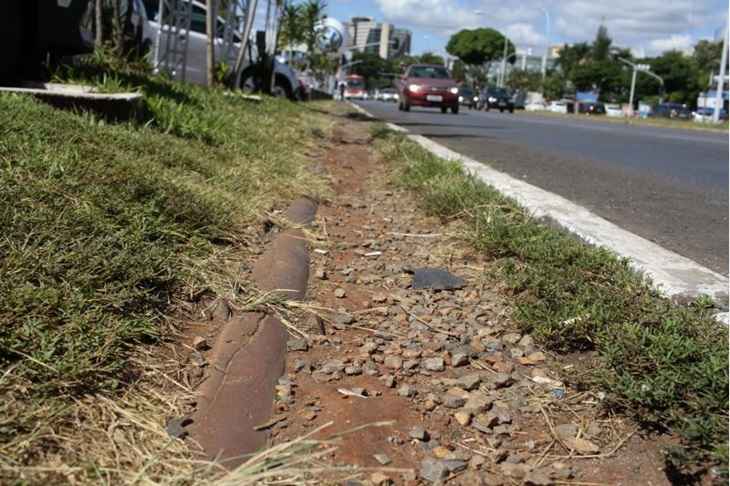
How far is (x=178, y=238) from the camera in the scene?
117 inches

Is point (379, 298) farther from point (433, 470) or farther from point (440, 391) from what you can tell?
point (433, 470)

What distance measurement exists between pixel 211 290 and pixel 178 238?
389 millimetres

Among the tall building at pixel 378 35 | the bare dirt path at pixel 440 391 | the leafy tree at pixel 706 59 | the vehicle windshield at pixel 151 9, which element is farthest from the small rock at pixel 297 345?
the tall building at pixel 378 35

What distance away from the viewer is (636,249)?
3.59 meters

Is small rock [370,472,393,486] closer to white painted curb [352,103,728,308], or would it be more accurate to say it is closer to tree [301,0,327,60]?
white painted curb [352,103,728,308]

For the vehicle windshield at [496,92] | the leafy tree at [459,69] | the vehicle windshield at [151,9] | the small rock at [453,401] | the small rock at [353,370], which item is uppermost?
the leafy tree at [459,69]

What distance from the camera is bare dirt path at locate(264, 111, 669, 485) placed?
5.90 feet

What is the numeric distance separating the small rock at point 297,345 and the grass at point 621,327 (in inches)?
28.7

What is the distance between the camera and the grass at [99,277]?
1.64 meters

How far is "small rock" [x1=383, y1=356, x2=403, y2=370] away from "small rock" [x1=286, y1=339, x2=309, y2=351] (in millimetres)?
258

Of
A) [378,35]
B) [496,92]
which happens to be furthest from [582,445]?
[378,35]

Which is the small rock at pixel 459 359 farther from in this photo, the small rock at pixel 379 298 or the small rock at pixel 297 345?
the small rock at pixel 379 298

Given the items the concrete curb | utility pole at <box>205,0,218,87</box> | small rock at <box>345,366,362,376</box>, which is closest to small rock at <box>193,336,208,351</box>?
the concrete curb

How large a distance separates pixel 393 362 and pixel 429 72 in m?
24.3
